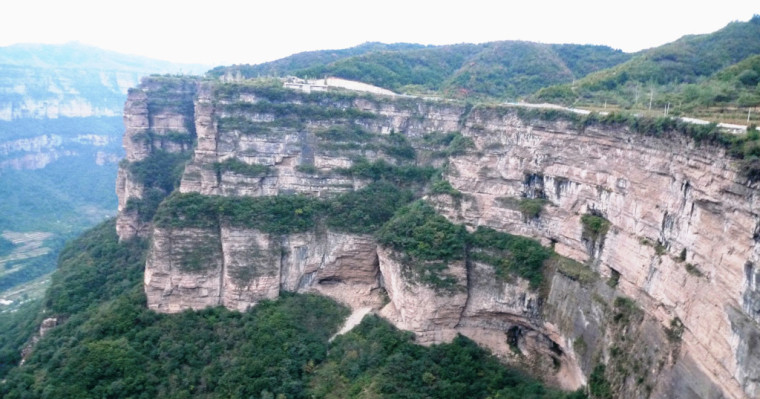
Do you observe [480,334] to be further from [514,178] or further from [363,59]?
[363,59]

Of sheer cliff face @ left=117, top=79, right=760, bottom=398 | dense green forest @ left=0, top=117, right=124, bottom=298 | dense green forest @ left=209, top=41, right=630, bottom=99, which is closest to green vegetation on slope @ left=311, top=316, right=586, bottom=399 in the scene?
sheer cliff face @ left=117, top=79, right=760, bottom=398

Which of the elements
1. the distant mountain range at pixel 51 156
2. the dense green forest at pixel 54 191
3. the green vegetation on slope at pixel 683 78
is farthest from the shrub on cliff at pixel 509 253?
the dense green forest at pixel 54 191

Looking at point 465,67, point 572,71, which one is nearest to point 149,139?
point 465,67

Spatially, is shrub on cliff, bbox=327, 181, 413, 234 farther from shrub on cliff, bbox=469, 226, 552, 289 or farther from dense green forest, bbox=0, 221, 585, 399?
shrub on cliff, bbox=469, 226, 552, 289

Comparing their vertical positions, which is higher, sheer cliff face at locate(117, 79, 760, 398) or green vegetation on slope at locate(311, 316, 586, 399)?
sheer cliff face at locate(117, 79, 760, 398)

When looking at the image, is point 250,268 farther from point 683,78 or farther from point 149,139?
point 683,78

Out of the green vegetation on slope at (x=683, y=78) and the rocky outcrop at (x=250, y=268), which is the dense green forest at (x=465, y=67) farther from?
the rocky outcrop at (x=250, y=268)
